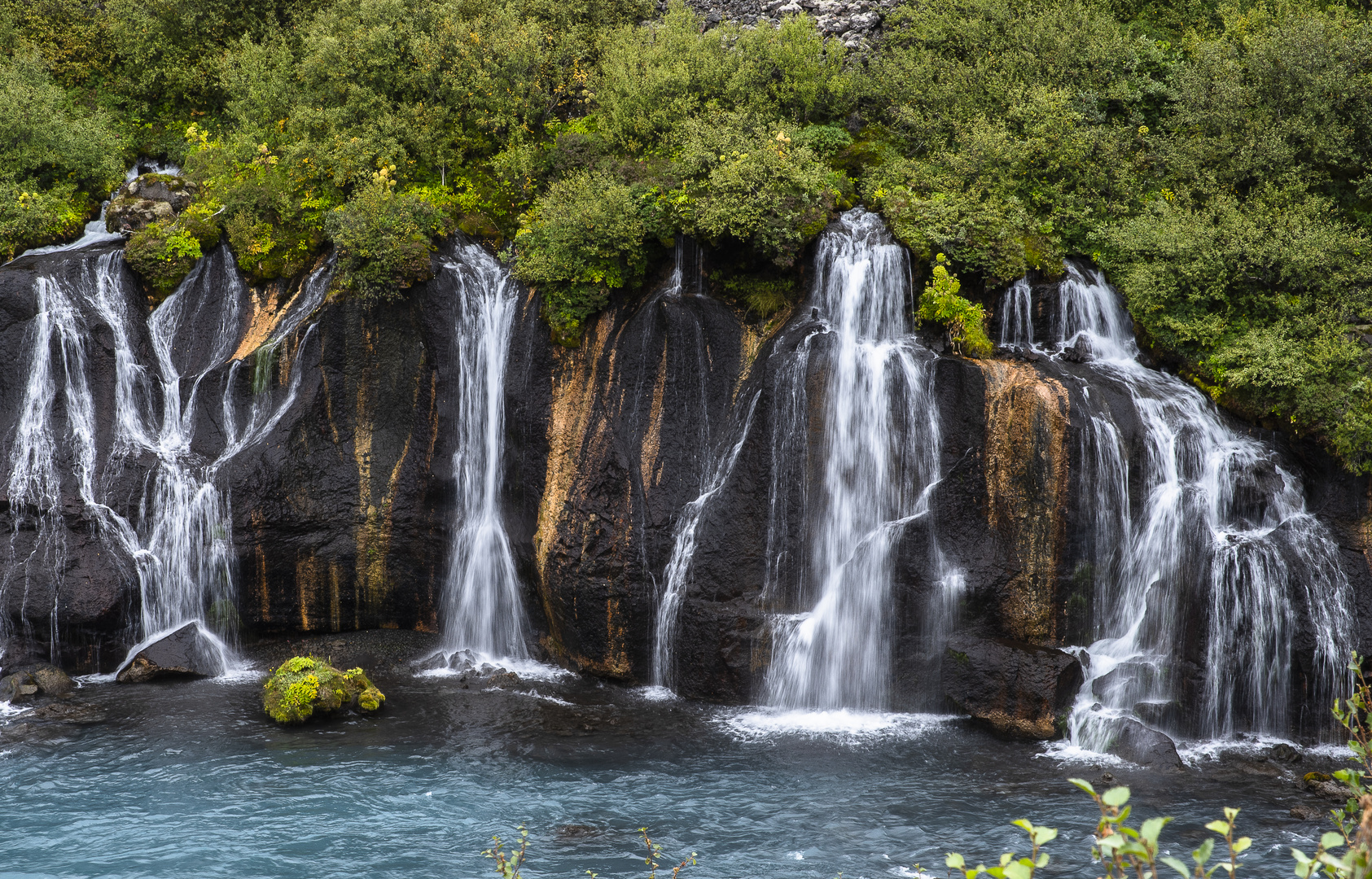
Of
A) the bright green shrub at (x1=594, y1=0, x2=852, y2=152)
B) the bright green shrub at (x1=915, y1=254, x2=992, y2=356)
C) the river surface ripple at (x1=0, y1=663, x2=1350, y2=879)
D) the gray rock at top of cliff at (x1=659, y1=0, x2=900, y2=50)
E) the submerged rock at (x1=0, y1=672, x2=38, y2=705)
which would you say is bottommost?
the river surface ripple at (x1=0, y1=663, x2=1350, y2=879)

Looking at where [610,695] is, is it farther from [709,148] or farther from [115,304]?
[115,304]

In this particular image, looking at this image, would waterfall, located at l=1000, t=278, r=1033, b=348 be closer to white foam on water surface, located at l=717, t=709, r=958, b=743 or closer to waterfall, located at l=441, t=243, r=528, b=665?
white foam on water surface, located at l=717, t=709, r=958, b=743

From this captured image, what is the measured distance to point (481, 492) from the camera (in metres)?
19.2

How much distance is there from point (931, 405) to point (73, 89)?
2508 cm

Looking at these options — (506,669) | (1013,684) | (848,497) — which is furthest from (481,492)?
(1013,684)

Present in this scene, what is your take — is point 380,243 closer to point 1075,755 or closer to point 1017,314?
point 1017,314

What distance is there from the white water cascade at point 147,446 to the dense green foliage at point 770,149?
5.19 ft

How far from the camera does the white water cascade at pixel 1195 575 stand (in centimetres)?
1477

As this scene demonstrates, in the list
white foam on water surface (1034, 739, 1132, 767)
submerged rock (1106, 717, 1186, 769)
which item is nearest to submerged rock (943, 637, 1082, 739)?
white foam on water surface (1034, 739, 1132, 767)

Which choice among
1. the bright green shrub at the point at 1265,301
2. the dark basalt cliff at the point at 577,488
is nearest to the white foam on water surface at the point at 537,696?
the dark basalt cliff at the point at 577,488

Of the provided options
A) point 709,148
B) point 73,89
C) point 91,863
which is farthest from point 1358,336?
point 73,89

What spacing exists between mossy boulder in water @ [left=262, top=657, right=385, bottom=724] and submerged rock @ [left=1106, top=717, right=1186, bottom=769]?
11897 mm

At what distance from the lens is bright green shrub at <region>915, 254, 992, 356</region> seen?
54.6 feet

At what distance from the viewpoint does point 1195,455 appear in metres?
15.6
